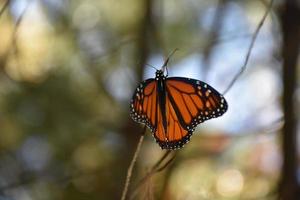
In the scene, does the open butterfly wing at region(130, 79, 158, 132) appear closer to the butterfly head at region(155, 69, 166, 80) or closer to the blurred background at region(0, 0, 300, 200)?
the butterfly head at region(155, 69, 166, 80)

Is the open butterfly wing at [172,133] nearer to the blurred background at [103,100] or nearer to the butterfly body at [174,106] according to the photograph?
the butterfly body at [174,106]

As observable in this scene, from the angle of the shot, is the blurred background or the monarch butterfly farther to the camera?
the blurred background

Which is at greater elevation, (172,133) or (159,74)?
(159,74)

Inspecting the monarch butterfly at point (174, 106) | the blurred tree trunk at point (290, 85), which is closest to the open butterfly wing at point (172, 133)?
the monarch butterfly at point (174, 106)

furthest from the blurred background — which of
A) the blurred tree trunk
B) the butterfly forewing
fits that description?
the butterfly forewing

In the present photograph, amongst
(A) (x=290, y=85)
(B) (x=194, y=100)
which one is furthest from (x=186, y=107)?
(A) (x=290, y=85)

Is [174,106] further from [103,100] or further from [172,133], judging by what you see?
[103,100]
